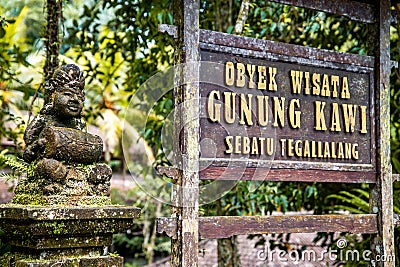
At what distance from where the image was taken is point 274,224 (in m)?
3.76

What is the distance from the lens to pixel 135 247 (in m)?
13.7

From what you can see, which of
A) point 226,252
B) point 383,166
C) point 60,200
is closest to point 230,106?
point 60,200

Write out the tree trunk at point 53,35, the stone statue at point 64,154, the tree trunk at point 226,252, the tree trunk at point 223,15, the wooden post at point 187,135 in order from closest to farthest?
1. the stone statue at point 64,154
2. the wooden post at point 187,135
3. the tree trunk at point 53,35
4. the tree trunk at point 226,252
5. the tree trunk at point 223,15

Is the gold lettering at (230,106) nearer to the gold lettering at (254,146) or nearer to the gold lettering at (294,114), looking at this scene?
the gold lettering at (254,146)

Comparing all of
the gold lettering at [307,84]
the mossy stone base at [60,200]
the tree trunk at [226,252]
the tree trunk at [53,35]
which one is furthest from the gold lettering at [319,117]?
the tree trunk at [53,35]

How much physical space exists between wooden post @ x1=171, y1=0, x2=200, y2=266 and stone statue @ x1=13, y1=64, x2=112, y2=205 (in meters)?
0.55

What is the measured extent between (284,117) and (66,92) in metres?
1.63

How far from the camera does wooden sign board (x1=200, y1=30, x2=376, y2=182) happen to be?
361cm

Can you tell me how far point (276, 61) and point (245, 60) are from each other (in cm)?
28

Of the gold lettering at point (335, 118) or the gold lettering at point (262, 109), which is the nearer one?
the gold lettering at point (262, 109)

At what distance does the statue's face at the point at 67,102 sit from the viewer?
302 cm

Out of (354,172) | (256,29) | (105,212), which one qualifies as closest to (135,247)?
(256,29)

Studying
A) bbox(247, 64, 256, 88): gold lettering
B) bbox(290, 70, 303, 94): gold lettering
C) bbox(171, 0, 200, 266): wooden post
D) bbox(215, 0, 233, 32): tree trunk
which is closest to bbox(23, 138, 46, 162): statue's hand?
bbox(171, 0, 200, 266): wooden post

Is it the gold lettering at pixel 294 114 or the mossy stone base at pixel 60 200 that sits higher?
the gold lettering at pixel 294 114
